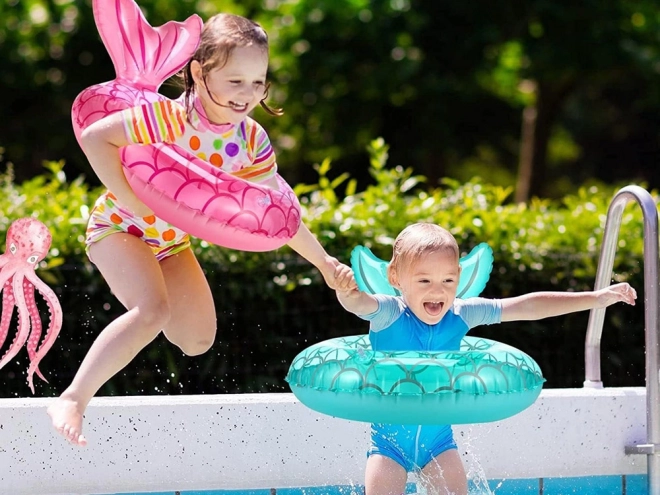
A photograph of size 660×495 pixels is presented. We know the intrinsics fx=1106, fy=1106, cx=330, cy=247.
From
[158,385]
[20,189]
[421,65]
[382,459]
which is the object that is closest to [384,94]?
[421,65]

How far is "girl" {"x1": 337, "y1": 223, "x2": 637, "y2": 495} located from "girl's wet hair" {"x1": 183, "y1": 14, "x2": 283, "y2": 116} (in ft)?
2.34

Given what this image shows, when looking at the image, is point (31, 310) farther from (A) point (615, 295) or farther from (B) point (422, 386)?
(A) point (615, 295)

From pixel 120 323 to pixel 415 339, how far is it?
3.20 ft

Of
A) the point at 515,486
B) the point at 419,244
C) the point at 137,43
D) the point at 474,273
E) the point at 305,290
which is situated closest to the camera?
the point at 419,244

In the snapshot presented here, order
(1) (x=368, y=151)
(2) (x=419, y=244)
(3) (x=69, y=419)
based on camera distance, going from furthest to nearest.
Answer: (1) (x=368, y=151) < (2) (x=419, y=244) < (3) (x=69, y=419)

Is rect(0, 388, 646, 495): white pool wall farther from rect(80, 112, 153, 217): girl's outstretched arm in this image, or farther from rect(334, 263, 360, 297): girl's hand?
rect(80, 112, 153, 217): girl's outstretched arm

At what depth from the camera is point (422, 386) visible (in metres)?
3.32

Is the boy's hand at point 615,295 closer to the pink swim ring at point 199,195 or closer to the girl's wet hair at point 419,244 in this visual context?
the girl's wet hair at point 419,244

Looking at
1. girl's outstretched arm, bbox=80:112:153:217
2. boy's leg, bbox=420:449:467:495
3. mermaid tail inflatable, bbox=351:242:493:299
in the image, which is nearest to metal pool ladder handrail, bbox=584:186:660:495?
mermaid tail inflatable, bbox=351:242:493:299

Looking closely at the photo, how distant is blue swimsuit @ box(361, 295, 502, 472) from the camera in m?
3.70

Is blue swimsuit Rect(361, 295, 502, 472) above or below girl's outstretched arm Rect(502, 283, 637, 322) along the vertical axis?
below

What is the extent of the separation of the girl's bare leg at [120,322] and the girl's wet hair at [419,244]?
779 mm

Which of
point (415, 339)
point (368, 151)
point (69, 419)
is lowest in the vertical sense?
point (69, 419)

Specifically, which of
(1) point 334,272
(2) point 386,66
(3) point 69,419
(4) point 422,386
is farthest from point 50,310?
(2) point 386,66
